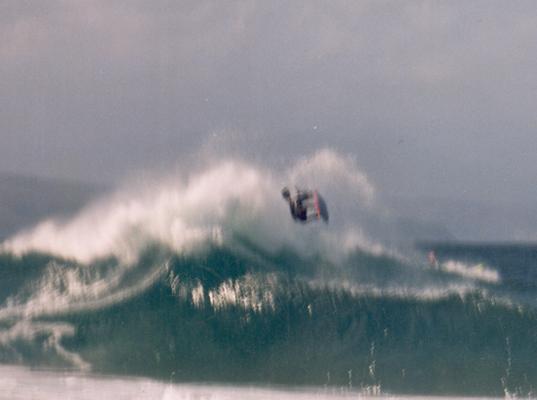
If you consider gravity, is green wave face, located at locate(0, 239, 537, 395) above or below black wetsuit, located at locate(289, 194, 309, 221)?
below

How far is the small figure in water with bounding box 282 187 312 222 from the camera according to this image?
58.6 ft

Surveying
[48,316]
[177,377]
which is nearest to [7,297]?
[48,316]

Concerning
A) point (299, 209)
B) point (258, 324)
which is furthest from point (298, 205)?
point (258, 324)

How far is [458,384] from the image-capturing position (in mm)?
12375

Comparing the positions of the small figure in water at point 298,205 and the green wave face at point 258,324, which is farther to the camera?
the small figure in water at point 298,205

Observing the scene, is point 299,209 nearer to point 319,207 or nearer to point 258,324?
point 319,207

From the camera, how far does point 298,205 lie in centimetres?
1784

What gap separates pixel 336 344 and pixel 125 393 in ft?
15.9

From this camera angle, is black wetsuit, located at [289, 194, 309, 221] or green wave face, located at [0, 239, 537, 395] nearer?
green wave face, located at [0, 239, 537, 395]

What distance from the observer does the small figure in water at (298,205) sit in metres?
17.9

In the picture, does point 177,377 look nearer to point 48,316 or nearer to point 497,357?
point 48,316

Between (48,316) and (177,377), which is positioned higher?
(48,316)

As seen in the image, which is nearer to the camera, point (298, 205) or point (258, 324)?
point (258, 324)

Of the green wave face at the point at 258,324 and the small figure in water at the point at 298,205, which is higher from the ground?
the small figure in water at the point at 298,205
